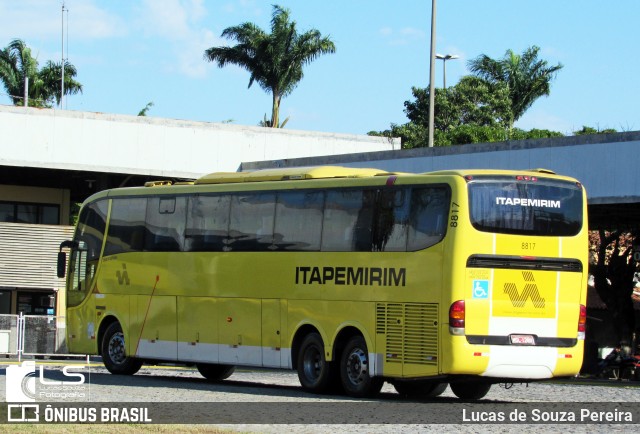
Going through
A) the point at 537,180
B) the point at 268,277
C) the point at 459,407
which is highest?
the point at 537,180

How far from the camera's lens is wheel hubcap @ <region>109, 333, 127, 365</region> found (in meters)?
26.4

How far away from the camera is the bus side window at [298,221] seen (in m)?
21.8

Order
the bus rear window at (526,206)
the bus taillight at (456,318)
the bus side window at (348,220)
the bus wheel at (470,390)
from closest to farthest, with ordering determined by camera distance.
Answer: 1. the bus taillight at (456,318)
2. the bus rear window at (526,206)
3. the bus side window at (348,220)
4. the bus wheel at (470,390)

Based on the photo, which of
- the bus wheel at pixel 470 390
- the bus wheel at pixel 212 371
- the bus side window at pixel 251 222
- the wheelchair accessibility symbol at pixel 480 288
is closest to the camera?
the wheelchair accessibility symbol at pixel 480 288

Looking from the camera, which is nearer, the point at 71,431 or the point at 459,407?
the point at 71,431

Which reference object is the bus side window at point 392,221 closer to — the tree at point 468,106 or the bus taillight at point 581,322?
the bus taillight at point 581,322

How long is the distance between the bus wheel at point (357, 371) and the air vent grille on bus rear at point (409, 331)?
0.59 metres

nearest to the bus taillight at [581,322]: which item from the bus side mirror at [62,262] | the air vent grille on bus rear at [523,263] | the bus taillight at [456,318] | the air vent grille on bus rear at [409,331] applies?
the air vent grille on bus rear at [523,263]

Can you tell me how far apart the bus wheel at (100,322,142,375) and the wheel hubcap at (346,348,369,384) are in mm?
6701

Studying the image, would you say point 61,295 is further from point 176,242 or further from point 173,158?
point 176,242

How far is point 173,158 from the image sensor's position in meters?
43.0

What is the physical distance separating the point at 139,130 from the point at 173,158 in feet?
4.76

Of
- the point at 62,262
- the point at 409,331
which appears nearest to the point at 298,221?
the point at 409,331

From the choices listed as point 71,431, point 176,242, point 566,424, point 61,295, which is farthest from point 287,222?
point 61,295
